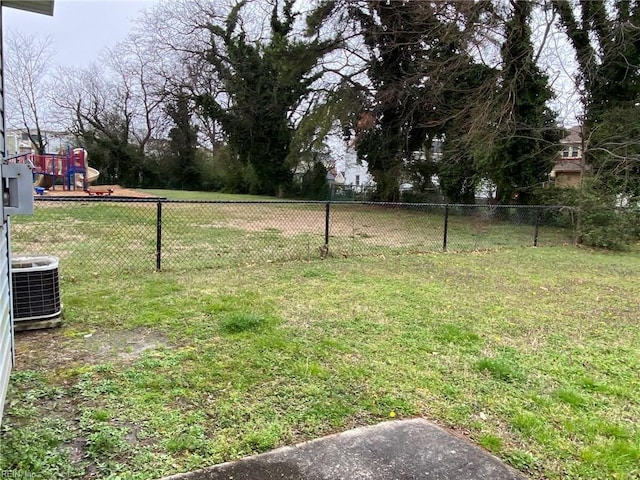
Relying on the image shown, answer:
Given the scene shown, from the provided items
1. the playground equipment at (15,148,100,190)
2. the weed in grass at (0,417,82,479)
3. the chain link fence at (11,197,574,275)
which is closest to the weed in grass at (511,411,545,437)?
the weed in grass at (0,417,82,479)

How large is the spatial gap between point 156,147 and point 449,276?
113 feet

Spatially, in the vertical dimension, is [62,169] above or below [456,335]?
above

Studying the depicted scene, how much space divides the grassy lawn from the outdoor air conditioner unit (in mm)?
111

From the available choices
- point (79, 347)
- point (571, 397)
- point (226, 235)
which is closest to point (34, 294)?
point (79, 347)

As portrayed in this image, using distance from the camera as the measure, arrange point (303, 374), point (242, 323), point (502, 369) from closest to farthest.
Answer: point (303, 374)
point (502, 369)
point (242, 323)

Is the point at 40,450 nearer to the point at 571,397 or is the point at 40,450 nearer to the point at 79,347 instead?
the point at 79,347

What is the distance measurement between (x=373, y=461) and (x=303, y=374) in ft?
3.15

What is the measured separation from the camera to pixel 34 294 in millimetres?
3496

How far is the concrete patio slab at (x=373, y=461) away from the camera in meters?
1.94

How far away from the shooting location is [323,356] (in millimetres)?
3264

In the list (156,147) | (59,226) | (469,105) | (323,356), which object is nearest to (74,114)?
(156,147)

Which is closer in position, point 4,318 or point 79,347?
point 4,318

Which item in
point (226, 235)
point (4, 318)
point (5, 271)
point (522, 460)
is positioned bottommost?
point (522, 460)

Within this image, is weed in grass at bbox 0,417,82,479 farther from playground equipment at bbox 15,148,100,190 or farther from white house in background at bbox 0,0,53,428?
playground equipment at bbox 15,148,100,190
